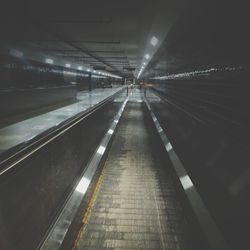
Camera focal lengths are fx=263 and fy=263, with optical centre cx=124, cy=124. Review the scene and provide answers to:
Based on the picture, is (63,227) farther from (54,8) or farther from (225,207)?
(54,8)

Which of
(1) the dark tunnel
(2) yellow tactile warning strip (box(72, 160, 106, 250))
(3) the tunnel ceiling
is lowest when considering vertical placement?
(2) yellow tactile warning strip (box(72, 160, 106, 250))

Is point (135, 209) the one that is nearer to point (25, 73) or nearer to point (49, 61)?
point (25, 73)

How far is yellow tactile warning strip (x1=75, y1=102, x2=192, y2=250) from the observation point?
3127 millimetres

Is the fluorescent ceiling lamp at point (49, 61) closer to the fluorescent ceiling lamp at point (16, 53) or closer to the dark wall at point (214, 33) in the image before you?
the fluorescent ceiling lamp at point (16, 53)

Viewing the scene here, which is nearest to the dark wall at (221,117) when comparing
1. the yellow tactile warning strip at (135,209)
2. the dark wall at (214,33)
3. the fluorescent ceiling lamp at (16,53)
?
the dark wall at (214,33)

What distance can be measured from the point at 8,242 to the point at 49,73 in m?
15.2

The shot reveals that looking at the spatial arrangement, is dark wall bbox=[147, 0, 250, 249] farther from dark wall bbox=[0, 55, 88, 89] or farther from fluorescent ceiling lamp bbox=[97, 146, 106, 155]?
dark wall bbox=[0, 55, 88, 89]

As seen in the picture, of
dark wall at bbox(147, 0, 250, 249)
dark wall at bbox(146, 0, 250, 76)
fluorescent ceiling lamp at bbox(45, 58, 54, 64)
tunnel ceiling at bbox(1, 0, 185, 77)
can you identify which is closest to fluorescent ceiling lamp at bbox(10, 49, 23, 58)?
tunnel ceiling at bbox(1, 0, 185, 77)

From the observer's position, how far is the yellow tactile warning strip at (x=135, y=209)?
3.13m

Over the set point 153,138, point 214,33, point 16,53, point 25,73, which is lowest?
point 153,138

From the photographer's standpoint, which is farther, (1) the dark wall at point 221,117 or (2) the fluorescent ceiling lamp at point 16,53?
(2) the fluorescent ceiling lamp at point 16,53

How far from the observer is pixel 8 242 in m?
2.43

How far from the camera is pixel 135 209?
390 cm

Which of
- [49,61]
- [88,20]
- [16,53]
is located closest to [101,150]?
[88,20]
